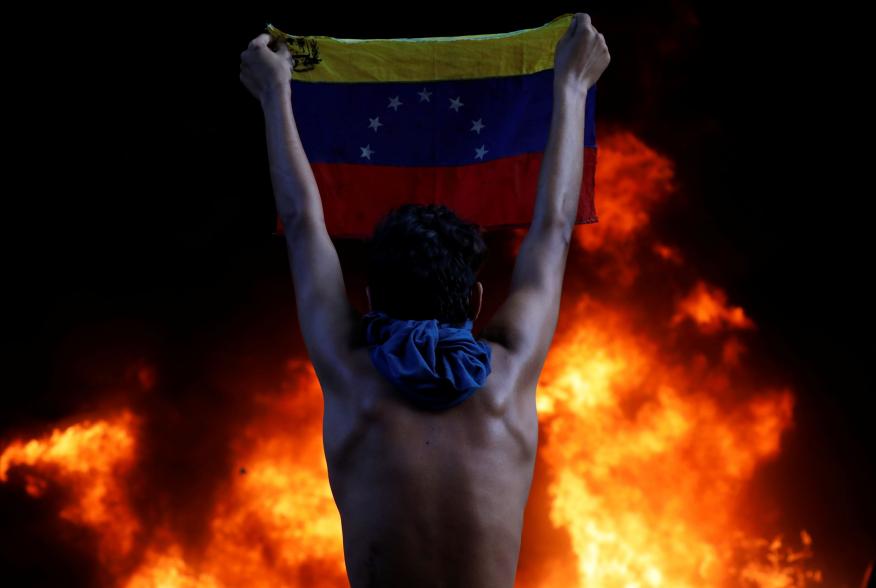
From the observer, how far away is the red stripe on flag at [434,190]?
12.0 feet

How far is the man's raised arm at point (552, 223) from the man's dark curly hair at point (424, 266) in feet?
0.54

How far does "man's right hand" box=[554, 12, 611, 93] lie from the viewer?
9.19 feet

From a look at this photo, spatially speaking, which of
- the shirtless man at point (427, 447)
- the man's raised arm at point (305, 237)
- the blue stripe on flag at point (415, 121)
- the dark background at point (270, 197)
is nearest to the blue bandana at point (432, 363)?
the shirtless man at point (427, 447)

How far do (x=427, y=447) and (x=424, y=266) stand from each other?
1.66 ft

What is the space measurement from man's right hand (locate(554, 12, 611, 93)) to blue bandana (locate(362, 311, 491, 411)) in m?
1.26

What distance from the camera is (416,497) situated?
1.93 meters

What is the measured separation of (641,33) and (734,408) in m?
3.35

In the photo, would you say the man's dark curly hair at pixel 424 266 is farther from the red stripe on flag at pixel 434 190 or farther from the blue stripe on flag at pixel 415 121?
the blue stripe on flag at pixel 415 121

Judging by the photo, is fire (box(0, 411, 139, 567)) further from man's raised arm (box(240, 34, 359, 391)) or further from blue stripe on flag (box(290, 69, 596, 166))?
man's raised arm (box(240, 34, 359, 391))

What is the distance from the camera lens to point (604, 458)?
6586mm

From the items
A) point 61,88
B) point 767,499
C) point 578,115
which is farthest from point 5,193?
point 767,499

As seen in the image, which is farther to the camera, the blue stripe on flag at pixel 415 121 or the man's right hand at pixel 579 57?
the blue stripe on flag at pixel 415 121

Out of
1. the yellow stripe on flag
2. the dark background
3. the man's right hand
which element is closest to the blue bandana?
the man's right hand

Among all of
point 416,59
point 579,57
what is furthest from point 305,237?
point 416,59
